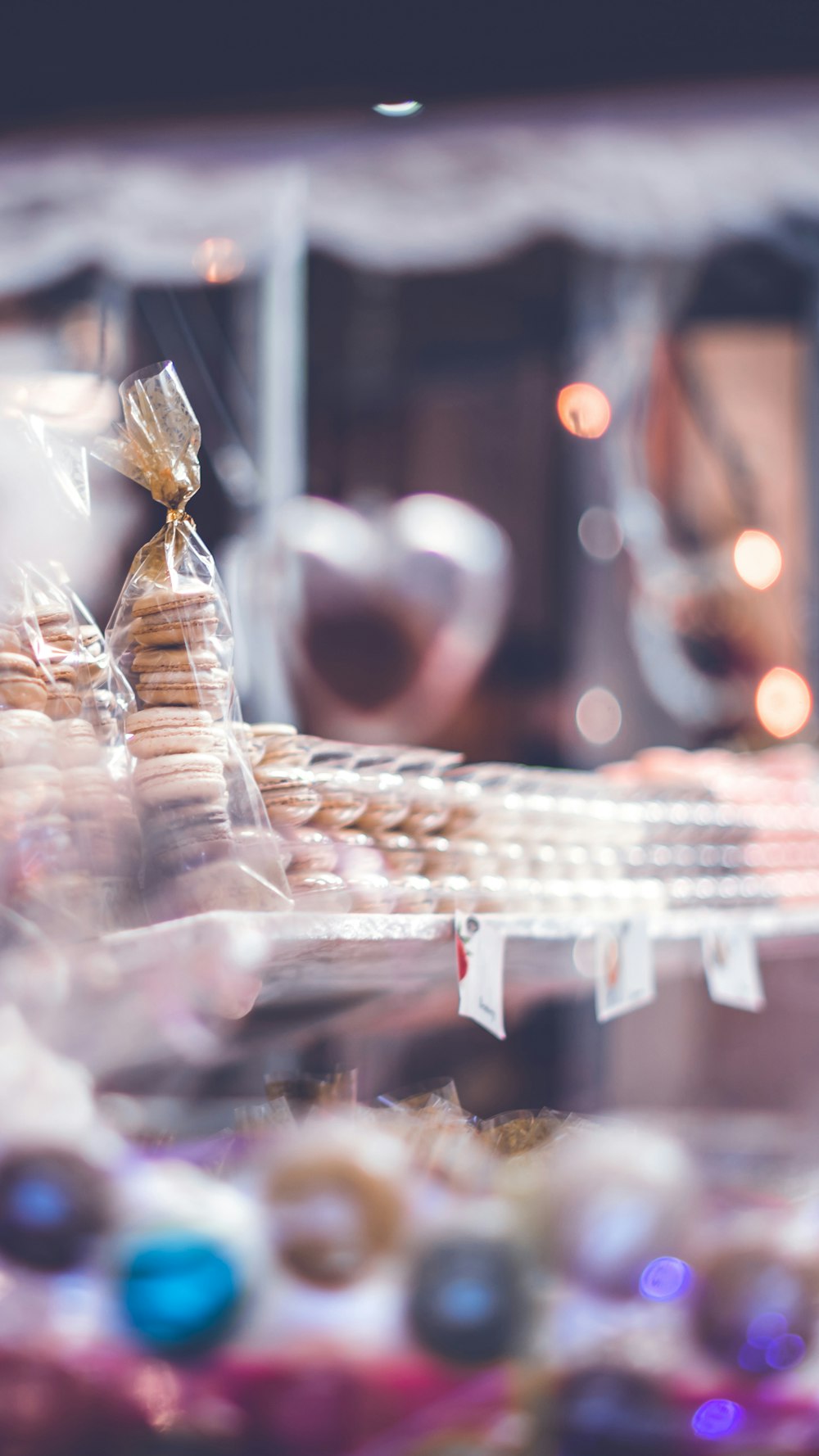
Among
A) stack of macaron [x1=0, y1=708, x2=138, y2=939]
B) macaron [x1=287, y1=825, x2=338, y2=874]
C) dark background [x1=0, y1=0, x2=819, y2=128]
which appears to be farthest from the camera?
dark background [x1=0, y1=0, x2=819, y2=128]

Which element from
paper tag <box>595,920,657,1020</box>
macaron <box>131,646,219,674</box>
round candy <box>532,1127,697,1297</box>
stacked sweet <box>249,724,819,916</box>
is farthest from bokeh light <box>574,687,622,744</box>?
macaron <box>131,646,219,674</box>

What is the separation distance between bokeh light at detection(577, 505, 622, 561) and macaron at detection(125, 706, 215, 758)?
7.74ft

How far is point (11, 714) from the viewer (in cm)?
77

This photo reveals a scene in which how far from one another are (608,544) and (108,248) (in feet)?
4.73

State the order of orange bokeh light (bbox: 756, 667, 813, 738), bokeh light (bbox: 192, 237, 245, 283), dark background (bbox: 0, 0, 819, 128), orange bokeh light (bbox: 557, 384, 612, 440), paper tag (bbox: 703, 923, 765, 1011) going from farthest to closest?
orange bokeh light (bbox: 557, 384, 612, 440), orange bokeh light (bbox: 756, 667, 813, 738), bokeh light (bbox: 192, 237, 245, 283), paper tag (bbox: 703, 923, 765, 1011), dark background (bbox: 0, 0, 819, 128)

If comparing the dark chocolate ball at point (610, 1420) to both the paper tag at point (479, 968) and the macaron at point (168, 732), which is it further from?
the macaron at point (168, 732)

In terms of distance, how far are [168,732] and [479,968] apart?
299 mm

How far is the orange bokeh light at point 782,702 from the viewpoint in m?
2.44

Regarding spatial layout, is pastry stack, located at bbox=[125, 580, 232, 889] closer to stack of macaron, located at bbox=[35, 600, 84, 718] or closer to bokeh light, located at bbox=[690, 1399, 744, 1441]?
stack of macaron, located at bbox=[35, 600, 84, 718]

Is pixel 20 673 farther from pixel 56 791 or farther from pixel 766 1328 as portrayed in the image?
Answer: pixel 766 1328

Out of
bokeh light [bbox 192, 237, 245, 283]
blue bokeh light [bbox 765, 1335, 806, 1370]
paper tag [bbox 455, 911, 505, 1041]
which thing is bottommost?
blue bokeh light [bbox 765, 1335, 806, 1370]

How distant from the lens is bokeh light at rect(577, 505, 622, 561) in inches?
121

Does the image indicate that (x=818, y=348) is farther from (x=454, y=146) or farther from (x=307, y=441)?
(x=454, y=146)

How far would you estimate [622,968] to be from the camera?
3.55 ft
